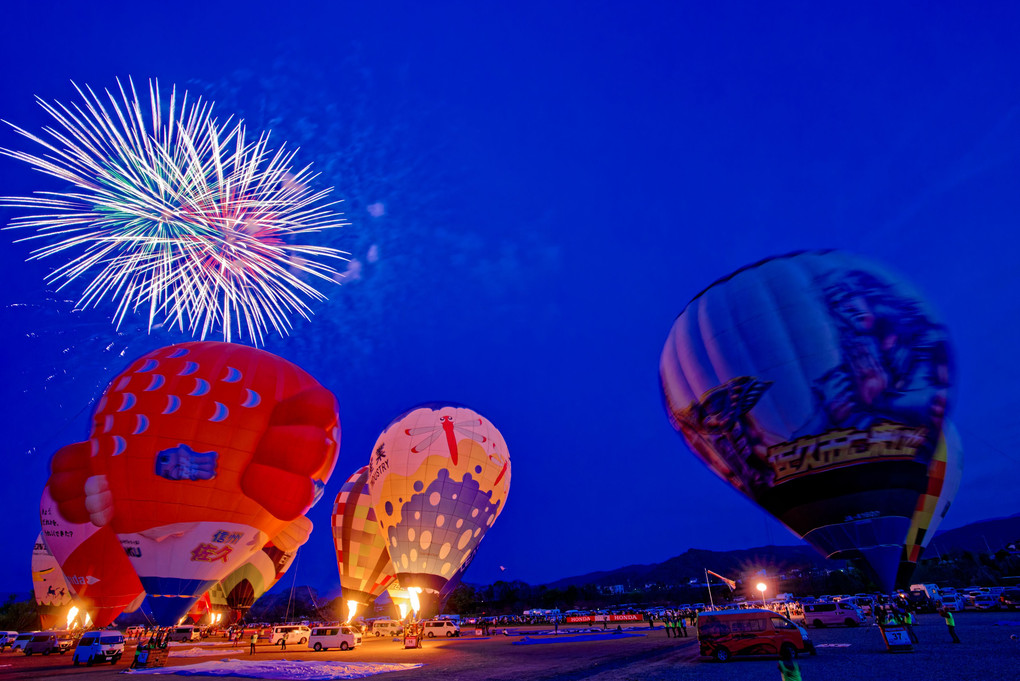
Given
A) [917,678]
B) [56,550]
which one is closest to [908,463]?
[917,678]

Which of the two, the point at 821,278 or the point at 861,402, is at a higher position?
the point at 821,278

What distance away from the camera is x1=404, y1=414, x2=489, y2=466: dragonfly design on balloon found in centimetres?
2844

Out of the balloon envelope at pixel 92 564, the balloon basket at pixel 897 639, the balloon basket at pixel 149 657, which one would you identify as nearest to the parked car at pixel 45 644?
the balloon envelope at pixel 92 564

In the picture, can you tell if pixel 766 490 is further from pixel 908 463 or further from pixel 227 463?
pixel 227 463

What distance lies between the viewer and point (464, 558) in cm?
2897

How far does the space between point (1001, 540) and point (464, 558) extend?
245 meters

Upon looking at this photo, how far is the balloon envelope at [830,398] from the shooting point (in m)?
17.9

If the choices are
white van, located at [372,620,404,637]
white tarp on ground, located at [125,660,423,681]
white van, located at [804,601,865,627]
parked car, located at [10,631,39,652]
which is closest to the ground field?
white tarp on ground, located at [125,660,423,681]

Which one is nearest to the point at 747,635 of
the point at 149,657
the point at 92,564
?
the point at 149,657

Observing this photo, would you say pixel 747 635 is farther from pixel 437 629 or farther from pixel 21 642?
pixel 21 642

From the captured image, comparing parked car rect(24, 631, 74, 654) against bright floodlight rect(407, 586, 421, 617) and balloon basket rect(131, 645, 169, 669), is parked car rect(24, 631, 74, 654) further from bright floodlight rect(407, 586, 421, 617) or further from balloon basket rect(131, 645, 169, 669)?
bright floodlight rect(407, 586, 421, 617)

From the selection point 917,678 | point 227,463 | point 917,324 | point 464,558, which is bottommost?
point 917,678

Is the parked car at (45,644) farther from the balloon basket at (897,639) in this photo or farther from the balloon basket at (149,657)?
the balloon basket at (897,639)

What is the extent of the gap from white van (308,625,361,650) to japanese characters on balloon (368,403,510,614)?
322cm
